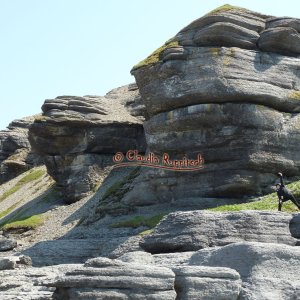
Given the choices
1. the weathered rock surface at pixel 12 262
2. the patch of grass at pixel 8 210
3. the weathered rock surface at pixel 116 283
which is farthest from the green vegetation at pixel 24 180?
the weathered rock surface at pixel 116 283

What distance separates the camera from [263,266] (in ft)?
85.1

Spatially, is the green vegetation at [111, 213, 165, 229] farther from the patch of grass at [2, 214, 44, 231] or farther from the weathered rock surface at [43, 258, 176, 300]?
the weathered rock surface at [43, 258, 176, 300]

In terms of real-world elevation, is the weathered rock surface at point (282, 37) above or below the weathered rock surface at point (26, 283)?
above

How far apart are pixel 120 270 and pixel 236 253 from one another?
22.0 feet

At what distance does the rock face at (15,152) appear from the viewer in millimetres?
121750

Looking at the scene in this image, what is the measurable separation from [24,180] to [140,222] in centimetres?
6314

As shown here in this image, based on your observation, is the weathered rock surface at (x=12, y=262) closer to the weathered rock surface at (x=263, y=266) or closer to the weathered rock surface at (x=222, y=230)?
the weathered rock surface at (x=222, y=230)

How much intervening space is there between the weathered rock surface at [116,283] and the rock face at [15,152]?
100395 millimetres

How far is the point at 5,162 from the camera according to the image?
123 metres

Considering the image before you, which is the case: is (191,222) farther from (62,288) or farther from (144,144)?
(144,144)

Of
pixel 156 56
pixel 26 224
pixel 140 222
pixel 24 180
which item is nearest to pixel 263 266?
pixel 140 222

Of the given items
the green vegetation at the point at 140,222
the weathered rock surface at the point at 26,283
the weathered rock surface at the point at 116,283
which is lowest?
the green vegetation at the point at 140,222

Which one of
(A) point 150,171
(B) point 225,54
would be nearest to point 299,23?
(B) point 225,54

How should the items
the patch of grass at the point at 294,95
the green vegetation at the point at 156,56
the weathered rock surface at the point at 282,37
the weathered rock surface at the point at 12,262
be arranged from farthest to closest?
the green vegetation at the point at 156,56 → the weathered rock surface at the point at 282,37 → the patch of grass at the point at 294,95 → the weathered rock surface at the point at 12,262
